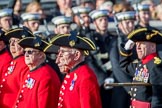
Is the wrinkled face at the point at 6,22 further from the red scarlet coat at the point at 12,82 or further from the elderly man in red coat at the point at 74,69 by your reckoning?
the elderly man in red coat at the point at 74,69

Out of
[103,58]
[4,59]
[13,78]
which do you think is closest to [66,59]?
[13,78]

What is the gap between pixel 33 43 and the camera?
10.4 meters

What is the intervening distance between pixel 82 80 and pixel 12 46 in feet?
6.04

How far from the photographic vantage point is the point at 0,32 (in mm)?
11641

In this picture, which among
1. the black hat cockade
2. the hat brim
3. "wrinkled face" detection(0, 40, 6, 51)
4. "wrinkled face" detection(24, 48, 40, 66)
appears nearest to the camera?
the black hat cockade

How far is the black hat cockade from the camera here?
32.0ft

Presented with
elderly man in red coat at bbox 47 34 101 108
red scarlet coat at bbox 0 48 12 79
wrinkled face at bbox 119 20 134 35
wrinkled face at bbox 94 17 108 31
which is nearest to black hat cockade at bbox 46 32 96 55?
elderly man in red coat at bbox 47 34 101 108

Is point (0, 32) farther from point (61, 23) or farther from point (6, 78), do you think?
point (61, 23)

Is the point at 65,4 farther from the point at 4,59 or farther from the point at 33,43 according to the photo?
the point at 33,43

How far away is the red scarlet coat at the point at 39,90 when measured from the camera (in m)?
9.97

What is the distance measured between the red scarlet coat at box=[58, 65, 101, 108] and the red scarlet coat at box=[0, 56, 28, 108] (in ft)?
4.01

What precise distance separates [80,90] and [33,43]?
1.19m

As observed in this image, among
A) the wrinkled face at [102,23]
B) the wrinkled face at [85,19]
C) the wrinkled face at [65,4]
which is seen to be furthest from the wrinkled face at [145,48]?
the wrinkled face at [65,4]

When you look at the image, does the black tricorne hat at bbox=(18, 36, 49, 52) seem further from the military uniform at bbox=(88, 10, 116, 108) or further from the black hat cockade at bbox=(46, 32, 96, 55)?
the military uniform at bbox=(88, 10, 116, 108)
